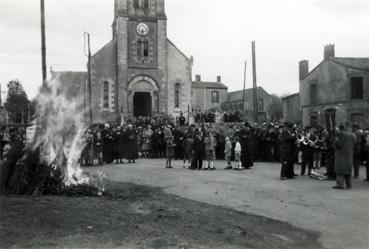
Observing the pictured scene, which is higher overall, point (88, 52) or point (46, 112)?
point (88, 52)

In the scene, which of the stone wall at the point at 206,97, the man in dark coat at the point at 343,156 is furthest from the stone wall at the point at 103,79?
the stone wall at the point at 206,97

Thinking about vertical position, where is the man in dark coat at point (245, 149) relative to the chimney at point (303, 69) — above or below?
below

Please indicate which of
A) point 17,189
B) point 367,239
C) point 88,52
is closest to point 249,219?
point 367,239

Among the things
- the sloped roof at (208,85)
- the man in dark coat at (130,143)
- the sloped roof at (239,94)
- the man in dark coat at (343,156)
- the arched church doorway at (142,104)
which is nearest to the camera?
the man in dark coat at (343,156)

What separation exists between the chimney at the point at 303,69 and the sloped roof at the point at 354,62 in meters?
4.85

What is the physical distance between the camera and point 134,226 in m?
7.87

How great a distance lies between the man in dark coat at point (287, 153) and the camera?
15203 mm

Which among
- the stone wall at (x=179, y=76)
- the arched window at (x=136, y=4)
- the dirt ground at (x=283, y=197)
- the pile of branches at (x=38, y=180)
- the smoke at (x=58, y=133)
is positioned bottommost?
the dirt ground at (x=283, y=197)

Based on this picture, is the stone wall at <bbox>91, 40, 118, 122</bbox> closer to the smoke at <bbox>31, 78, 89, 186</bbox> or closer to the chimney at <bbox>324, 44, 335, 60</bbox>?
the chimney at <bbox>324, 44, 335, 60</bbox>

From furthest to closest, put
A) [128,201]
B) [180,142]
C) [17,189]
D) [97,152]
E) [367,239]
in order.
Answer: [180,142], [97,152], [17,189], [128,201], [367,239]

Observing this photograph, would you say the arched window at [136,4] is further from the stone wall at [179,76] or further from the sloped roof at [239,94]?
the sloped roof at [239,94]

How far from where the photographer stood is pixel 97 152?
2061 centimetres

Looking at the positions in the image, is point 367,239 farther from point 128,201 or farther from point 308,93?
point 308,93

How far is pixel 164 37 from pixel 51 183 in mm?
32360
